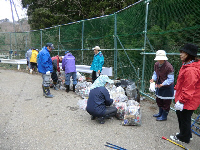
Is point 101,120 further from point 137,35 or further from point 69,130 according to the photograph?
point 137,35

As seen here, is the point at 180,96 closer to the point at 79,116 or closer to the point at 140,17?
the point at 79,116

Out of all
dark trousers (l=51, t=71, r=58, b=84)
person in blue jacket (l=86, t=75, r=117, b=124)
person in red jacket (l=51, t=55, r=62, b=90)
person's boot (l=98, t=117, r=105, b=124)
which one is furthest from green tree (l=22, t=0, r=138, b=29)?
person's boot (l=98, t=117, r=105, b=124)

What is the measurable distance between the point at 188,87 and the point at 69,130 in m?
2.48

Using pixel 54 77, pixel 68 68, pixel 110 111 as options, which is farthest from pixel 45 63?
pixel 110 111

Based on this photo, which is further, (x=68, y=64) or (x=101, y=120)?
(x=68, y=64)

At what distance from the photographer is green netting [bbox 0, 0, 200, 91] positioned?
15.0 ft

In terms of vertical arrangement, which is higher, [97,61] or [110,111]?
[97,61]

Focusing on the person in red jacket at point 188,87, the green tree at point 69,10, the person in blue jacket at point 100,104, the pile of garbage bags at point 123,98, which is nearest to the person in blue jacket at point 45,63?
the pile of garbage bags at point 123,98

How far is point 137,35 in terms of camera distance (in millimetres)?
6316

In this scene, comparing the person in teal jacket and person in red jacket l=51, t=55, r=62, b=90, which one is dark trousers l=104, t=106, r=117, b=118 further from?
person in red jacket l=51, t=55, r=62, b=90

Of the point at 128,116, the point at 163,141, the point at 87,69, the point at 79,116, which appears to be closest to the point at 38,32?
the point at 87,69

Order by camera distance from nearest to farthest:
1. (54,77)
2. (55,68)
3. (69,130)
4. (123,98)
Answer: (69,130) < (123,98) < (55,68) < (54,77)

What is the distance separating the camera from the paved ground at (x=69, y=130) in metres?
3.25

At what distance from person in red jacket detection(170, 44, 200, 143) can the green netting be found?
112 centimetres
